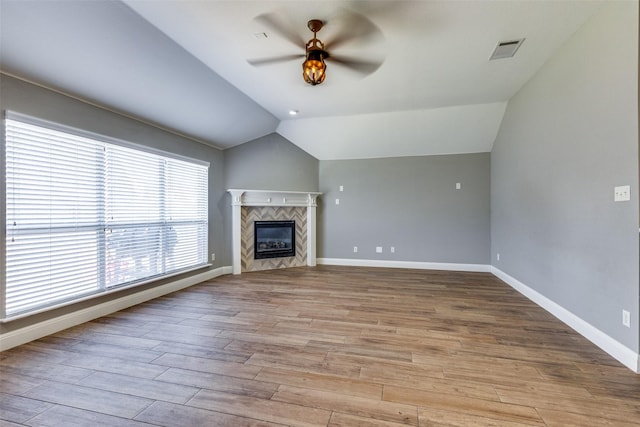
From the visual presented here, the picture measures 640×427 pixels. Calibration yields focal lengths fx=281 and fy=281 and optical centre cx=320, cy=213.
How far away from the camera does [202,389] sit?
6.05 ft

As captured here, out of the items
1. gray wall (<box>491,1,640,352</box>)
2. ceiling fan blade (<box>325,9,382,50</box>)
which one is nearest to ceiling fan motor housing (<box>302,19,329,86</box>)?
ceiling fan blade (<box>325,9,382,50</box>)

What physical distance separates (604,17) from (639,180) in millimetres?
1358

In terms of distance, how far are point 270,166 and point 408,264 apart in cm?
342

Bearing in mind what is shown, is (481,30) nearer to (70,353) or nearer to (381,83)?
(381,83)

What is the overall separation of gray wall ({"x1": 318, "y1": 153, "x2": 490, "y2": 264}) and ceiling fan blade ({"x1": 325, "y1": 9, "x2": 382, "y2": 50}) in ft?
11.3

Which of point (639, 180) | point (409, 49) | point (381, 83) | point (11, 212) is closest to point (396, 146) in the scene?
point (381, 83)

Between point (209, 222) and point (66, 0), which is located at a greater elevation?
point (66, 0)

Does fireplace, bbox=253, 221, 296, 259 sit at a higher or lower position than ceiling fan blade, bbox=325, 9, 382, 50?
lower

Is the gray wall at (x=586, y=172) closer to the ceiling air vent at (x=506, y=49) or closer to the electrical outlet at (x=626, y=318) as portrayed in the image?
the electrical outlet at (x=626, y=318)

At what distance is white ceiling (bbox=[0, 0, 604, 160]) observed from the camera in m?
2.17

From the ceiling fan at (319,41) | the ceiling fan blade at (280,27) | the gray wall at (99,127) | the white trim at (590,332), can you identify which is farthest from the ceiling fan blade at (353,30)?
the white trim at (590,332)

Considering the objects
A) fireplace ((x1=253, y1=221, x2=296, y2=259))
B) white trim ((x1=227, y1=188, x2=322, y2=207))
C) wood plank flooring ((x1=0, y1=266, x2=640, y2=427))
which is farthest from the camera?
fireplace ((x1=253, y1=221, x2=296, y2=259))

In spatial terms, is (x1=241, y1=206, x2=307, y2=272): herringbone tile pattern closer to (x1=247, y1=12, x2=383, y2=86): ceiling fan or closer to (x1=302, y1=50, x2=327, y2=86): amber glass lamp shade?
(x1=247, y1=12, x2=383, y2=86): ceiling fan

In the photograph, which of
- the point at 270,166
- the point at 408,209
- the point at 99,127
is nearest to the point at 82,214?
the point at 99,127
